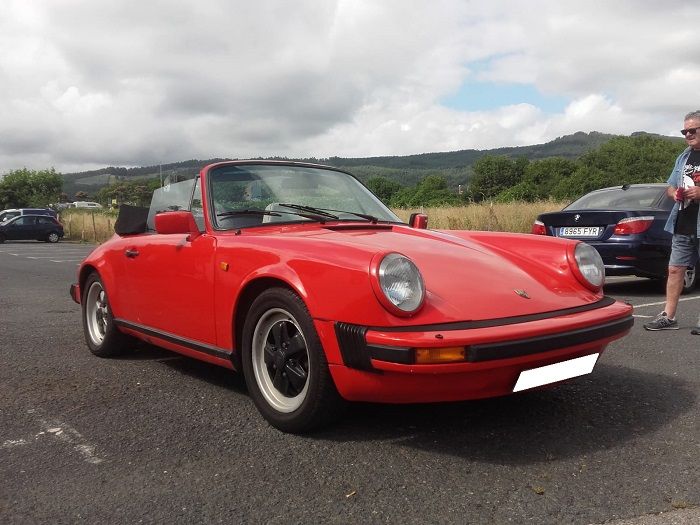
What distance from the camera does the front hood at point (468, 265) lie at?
8.77 ft

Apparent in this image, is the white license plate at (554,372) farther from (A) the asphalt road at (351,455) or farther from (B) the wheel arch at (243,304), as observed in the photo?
(B) the wheel arch at (243,304)

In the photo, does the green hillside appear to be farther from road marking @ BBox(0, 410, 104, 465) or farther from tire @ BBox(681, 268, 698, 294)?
road marking @ BBox(0, 410, 104, 465)

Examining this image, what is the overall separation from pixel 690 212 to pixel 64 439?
4.68 meters

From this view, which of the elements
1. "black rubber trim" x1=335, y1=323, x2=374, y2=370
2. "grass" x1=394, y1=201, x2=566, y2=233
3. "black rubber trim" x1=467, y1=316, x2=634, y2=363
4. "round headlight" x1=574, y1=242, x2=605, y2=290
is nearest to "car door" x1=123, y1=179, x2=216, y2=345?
"black rubber trim" x1=335, y1=323, x2=374, y2=370

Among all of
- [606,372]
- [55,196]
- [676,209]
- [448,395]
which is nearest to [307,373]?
[448,395]

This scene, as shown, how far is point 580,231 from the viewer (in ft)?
25.0

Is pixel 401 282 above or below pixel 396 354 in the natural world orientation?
above

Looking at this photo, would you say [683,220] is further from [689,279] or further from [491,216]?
[491,216]

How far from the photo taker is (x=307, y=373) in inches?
113

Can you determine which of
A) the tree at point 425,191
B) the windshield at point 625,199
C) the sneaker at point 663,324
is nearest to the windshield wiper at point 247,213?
the sneaker at point 663,324

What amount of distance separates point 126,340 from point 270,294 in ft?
6.56

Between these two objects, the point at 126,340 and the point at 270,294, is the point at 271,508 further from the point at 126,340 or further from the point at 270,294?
the point at 126,340

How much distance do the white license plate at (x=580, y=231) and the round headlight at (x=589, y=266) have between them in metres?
4.32

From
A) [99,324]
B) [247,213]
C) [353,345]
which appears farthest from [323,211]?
[99,324]
